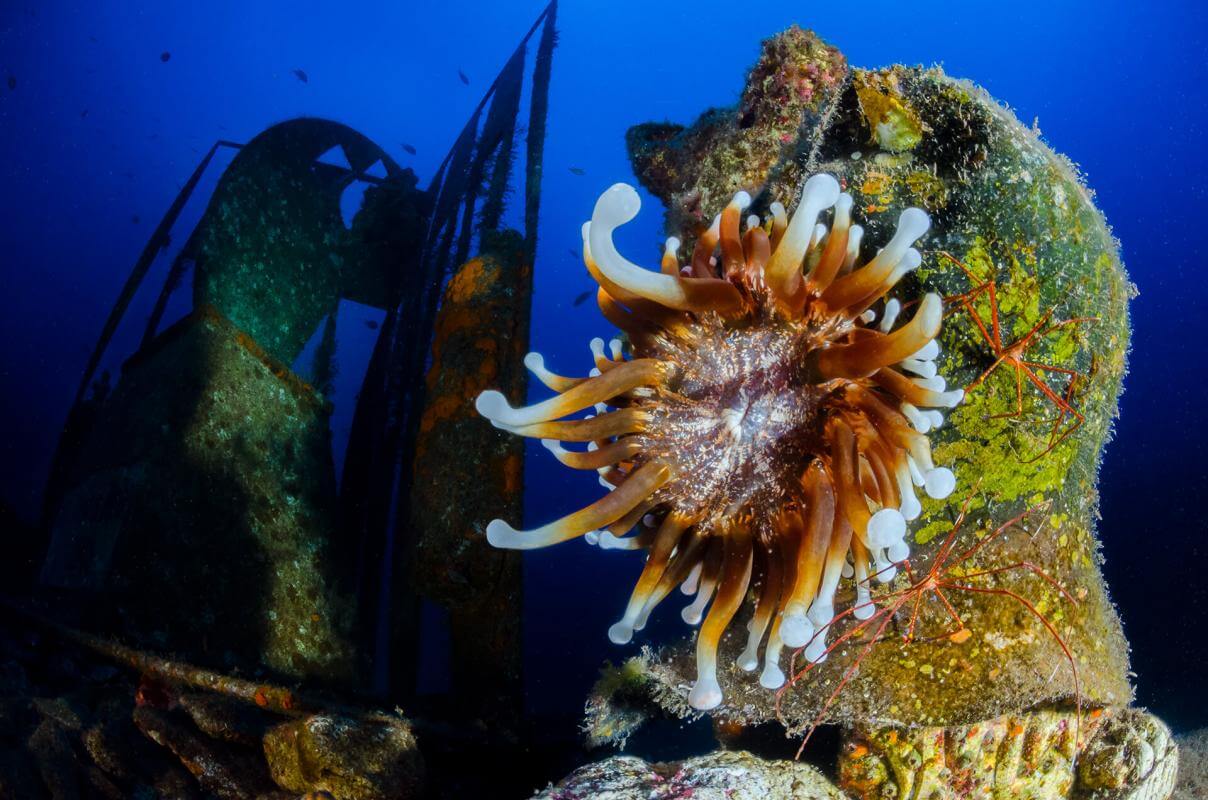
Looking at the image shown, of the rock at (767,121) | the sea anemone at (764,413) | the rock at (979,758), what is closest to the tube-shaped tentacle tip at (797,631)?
the sea anemone at (764,413)

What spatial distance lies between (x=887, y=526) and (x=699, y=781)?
1239 mm

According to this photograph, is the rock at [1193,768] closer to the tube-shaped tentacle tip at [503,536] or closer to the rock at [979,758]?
the rock at [979,758]

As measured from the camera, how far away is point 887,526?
1.60 metres

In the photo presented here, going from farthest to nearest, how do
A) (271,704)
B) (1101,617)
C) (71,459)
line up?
(71,459) < (271,704) < (1101,617)

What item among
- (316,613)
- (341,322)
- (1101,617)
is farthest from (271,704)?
(341,322)

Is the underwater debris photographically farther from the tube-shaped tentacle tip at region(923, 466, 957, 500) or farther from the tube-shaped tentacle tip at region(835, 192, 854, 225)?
the tube-shaped tentacle tip at region(835, 192, 854, 225)

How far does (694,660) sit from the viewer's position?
271 centimetres

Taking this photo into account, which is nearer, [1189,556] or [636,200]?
[636,200]

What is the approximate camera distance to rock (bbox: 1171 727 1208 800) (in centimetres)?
438

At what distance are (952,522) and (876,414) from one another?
665 millimetres

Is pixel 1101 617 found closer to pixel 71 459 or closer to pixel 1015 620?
pixel 1015 620

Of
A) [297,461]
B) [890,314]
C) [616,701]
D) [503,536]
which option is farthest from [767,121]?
→ [297,461]

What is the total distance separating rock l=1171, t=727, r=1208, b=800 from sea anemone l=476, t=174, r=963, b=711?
4.34 metres

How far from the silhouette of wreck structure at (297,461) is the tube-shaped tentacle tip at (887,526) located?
3.11 metres
